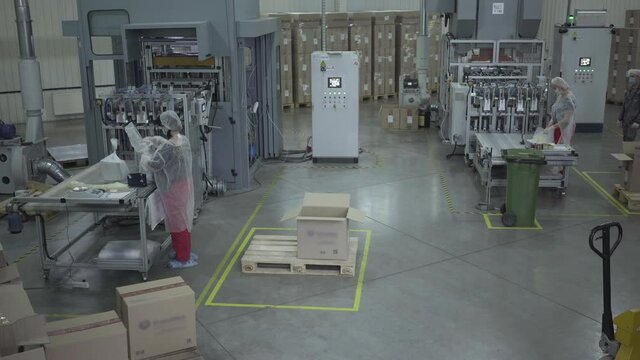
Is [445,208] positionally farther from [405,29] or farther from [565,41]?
[405,29]

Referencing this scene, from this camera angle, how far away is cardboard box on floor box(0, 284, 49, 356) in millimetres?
3736

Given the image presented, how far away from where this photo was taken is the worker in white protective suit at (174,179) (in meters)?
6.87

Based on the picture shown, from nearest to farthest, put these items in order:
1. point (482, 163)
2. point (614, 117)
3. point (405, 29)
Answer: point (482, 163) < point (614, 117) < point (405, 29)

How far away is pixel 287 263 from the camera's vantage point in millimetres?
7121

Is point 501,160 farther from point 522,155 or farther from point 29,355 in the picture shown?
point 29,355

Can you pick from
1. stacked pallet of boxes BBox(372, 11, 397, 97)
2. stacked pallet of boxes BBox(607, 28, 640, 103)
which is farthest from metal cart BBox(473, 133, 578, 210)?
stacked pallet of boxes BBox(372, 11, 397, 97)

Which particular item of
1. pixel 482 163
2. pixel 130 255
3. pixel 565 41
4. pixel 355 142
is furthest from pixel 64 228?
pixel 565 41

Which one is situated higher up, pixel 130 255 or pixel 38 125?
pixel 38 125

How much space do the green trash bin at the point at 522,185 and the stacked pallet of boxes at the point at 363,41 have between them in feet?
37.9

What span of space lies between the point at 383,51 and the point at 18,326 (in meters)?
17.2

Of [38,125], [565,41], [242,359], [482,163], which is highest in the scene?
[565,41]

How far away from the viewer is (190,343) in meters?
5.30

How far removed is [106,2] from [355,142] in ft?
16.2

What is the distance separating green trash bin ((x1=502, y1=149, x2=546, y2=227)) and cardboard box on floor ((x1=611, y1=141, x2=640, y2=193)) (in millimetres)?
1755
